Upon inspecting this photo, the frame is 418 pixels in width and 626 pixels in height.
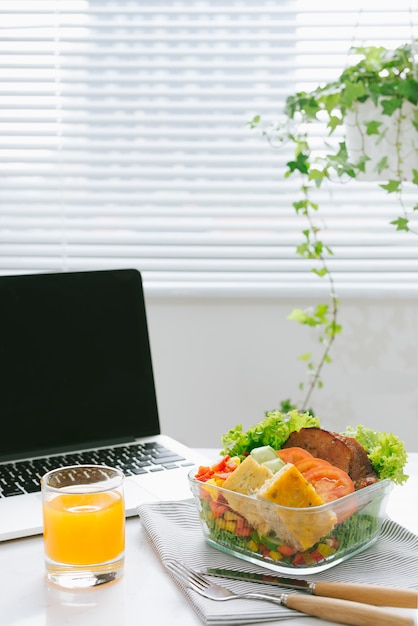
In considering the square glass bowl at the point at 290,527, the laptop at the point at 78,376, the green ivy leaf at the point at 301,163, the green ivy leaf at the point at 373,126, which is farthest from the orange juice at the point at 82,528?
the green ivy leaf at the point at 301,163

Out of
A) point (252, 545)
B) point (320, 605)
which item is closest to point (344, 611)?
point (320, 605)

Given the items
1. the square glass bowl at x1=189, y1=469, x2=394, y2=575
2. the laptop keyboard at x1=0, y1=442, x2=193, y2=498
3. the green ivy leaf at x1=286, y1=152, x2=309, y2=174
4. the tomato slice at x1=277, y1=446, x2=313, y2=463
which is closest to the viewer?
the square glass bowl at x1=189, y1=469, x2=394, y2=575

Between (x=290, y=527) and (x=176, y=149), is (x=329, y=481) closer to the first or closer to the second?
(x=290, y=527)

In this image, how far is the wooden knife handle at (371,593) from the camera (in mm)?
839

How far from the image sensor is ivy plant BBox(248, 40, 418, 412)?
180cm

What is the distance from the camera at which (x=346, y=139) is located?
191 centimetres

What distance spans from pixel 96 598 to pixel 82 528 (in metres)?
0.07

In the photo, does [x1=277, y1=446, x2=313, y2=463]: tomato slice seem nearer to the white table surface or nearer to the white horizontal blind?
the white table surface

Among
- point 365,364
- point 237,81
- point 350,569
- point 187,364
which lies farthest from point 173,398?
point 350,569

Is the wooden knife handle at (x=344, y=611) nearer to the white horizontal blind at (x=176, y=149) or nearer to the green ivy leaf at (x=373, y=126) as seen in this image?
the green ivy leaf at (x=373, y=126)

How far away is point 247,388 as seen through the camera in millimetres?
2336

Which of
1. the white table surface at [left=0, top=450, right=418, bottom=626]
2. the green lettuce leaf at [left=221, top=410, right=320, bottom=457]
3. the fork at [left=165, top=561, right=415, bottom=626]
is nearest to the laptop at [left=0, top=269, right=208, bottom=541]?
the green lettuce leaf at [left=221, top=410, right=320, bottom=457]

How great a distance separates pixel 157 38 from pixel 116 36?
0.11 meters

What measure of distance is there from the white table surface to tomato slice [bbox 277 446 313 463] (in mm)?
184
